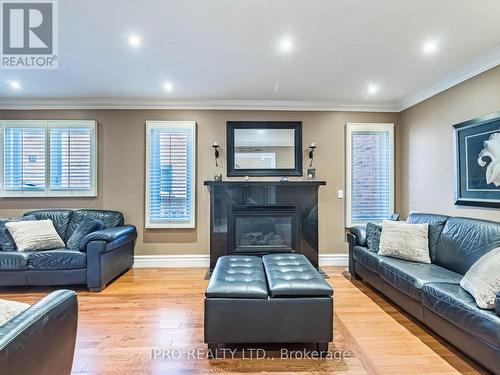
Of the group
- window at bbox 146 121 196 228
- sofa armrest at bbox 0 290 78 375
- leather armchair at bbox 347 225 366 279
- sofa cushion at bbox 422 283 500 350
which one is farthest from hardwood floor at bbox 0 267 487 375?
window at bbox 146 121 196 228

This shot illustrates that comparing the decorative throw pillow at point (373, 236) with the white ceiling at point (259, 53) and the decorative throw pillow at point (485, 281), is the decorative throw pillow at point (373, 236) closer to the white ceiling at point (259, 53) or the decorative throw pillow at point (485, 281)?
the decorative throw pillow at point (485, 281)

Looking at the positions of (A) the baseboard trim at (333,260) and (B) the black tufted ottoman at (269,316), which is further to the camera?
(A) the baseboard trim at (333,260)

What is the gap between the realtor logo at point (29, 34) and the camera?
2262mm

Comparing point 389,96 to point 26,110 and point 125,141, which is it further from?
point 26,110

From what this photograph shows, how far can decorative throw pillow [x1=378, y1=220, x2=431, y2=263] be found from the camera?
3136 millimetres

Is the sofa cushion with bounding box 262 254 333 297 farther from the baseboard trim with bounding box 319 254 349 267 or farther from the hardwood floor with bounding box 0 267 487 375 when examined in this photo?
the baseboard trim with bounding box 319 254 349 267

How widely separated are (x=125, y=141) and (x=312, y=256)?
3493mm

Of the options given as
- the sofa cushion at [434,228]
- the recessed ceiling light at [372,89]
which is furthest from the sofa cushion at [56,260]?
the recessed ceiling light at [372,89]

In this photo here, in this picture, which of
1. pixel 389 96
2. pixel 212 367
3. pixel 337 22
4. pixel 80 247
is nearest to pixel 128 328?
pixel 212 367

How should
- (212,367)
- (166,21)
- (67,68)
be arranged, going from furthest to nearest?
(67,68), (166,21), (212,367)

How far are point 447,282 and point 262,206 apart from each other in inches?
99.2

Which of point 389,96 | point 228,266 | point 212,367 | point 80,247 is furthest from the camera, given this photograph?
point 389,96

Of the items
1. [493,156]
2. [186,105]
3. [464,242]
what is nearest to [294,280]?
[464,242]

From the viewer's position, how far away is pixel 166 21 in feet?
7.86
